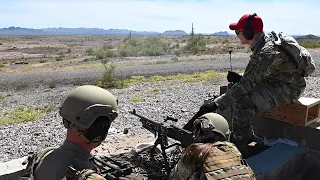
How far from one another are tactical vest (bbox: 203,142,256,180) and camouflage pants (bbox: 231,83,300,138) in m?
2.18

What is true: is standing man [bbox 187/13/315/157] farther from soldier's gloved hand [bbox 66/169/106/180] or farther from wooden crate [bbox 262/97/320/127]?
soldier's gloved hand [bbox 66/169/106/180]

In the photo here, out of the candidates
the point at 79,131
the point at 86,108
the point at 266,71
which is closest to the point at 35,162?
the point at 79,131

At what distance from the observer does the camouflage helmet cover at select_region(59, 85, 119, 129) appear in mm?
2396

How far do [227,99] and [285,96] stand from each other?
2.55 ft

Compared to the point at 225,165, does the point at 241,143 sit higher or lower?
lower

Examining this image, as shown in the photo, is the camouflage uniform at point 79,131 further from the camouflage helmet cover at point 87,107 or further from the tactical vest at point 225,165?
the tactical vest at point 225,165

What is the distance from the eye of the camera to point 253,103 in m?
5.16

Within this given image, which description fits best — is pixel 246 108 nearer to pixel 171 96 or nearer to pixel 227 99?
pixel 227 99

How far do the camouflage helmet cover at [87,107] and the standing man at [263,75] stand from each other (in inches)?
119

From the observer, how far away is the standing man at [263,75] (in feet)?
16.7

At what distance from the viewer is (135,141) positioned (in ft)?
25.4

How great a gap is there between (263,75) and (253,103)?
1.31ft

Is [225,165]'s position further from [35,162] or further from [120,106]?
[120,106]

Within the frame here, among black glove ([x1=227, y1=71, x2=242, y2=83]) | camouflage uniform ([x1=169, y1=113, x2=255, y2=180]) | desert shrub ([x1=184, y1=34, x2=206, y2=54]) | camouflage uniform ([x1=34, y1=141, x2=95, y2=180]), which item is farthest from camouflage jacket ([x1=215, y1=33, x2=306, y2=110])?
desert shrub ([x1=184, y1=34, x2=206, y2=54])
